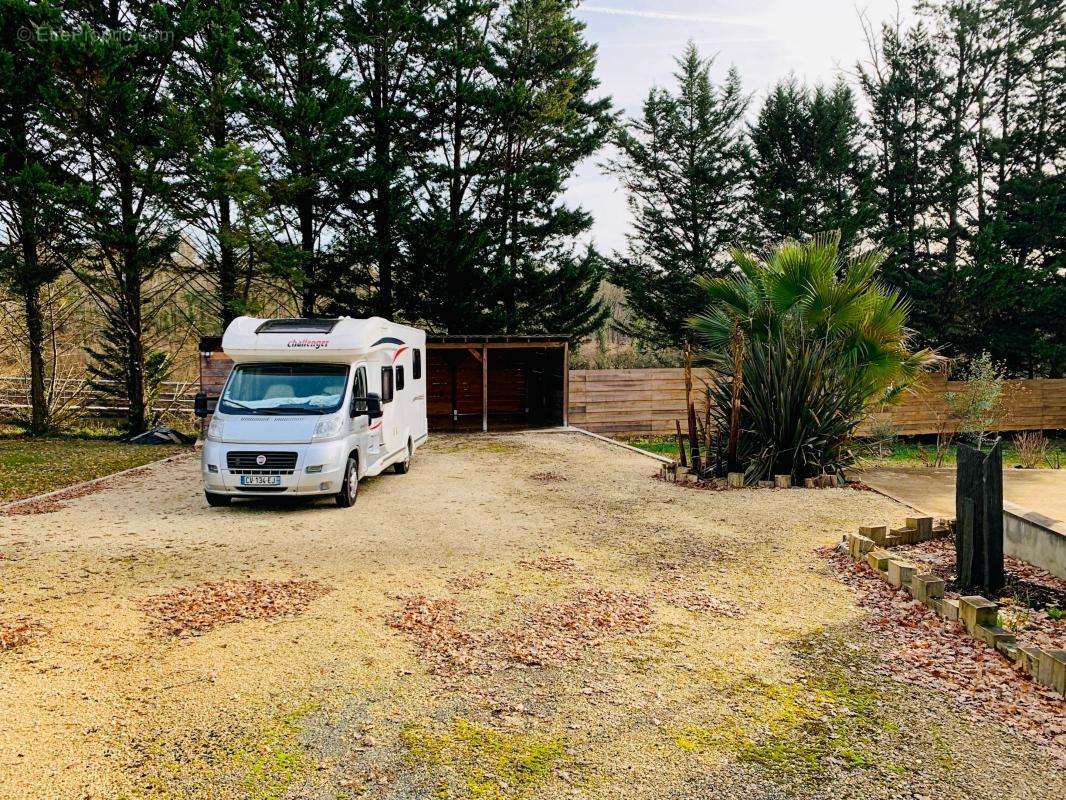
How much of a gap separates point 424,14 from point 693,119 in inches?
464

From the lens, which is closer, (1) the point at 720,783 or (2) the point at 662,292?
(1) the point at 720,783

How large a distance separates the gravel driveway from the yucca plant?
2809 mm

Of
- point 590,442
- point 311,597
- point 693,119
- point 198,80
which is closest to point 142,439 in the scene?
point 198,80

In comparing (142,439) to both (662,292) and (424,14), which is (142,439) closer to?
(424,14)

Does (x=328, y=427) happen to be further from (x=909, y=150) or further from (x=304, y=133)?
(x=909, y=150)

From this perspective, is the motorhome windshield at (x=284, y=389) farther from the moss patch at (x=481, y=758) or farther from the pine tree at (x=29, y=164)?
the pine tree at (x=29, y=164)

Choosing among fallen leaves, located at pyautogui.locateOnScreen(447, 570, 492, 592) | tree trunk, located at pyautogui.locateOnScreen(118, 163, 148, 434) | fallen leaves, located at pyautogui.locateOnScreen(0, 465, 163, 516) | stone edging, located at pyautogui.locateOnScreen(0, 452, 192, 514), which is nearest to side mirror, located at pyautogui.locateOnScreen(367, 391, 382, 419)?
fallen leaves, located at pyautogui.locateOnScreen(447, 570, 492, 592)

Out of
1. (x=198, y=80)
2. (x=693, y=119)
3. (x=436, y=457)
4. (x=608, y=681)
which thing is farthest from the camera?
(x=693, y=119)

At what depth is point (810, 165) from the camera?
28.4 meters

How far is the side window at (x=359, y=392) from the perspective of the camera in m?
9.87

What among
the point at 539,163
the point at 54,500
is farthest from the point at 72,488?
the point at 539,163

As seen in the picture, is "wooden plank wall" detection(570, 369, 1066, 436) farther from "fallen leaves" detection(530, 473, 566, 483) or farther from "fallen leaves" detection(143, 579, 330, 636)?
"fallen leaves" detection(143, 579, 330, 636)

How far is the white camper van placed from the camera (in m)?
8.98

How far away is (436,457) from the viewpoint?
48.7 feet
